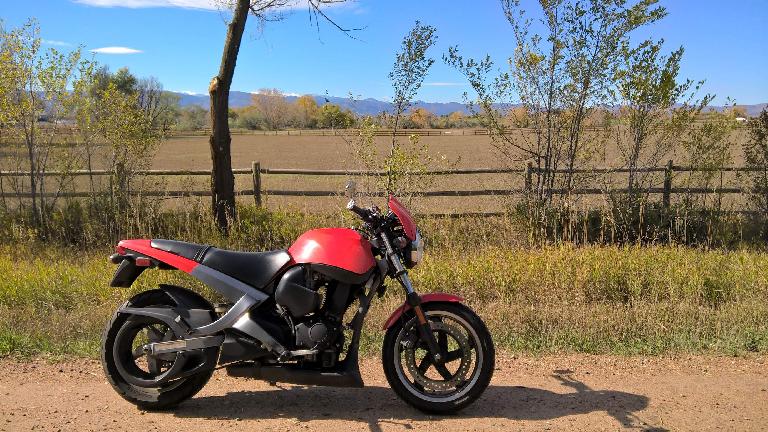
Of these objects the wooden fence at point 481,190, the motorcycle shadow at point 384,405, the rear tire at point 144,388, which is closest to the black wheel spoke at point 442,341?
the motorcycle shadow at point 384,405

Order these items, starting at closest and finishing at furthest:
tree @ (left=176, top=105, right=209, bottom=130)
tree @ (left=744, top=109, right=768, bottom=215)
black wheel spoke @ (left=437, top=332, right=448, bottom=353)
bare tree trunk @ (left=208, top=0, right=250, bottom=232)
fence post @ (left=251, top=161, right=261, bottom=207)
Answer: black wheel spoke @ (left=437, top=332, right=448, bottom=353), bare tree trunk @ (left=208, top=0, right=250, bottom=232), tree @ (left=744, top=109, right=768, bottom=215), fence post @ (left=251, top=161, right=261, bottom=207), tree @ (left=176, top=105, right=209, bottom=130)

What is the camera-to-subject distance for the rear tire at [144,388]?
14.2ft

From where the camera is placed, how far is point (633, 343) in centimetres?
559

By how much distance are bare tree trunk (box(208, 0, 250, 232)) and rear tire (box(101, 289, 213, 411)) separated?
7.11 m

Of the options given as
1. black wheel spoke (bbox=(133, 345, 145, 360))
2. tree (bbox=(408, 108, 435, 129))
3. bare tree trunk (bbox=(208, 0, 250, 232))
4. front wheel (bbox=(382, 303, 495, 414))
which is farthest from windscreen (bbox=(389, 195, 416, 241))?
tree (bbox=(408, 108, 435, 129))

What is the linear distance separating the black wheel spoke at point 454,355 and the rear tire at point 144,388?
5.10ft

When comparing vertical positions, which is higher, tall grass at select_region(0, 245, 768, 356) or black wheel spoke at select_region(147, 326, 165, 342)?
black wheel spoke at select_region(147, 326, 165, 342)

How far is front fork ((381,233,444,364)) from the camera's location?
419 centimetres

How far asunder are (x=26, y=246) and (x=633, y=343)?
9053 mm

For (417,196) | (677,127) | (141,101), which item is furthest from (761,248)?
(141,101)

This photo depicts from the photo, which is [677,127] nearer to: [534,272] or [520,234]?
[520,234]

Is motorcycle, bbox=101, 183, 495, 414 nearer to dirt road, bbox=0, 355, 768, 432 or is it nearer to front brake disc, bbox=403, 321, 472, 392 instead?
front brake disc, bbox=403, 321, 472, 392

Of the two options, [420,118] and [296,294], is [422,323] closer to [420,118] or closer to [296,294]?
[296,294]

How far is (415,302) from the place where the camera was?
4230 mm
